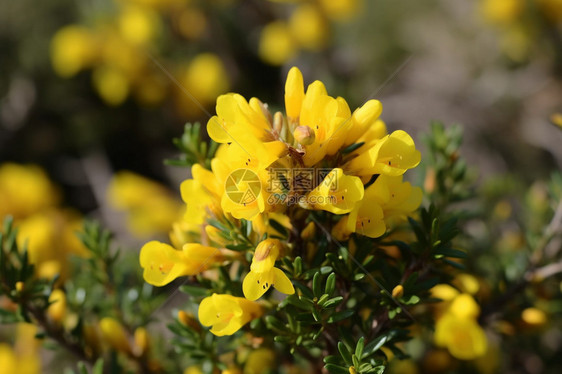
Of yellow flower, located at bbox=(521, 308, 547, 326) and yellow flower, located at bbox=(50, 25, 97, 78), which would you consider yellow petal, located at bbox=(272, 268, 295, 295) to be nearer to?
yellow flower, located at bbox=(521, 308, 547, 326)

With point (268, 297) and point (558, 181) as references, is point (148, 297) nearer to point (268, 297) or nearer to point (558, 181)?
point (268, 297)

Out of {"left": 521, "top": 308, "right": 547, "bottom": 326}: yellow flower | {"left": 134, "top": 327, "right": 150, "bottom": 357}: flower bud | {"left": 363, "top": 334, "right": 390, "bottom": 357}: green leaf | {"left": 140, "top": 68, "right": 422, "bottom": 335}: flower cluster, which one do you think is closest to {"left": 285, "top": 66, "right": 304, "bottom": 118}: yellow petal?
{"left": 140, "top": 68, "right": 422, "bottom": 335}: flower cluster

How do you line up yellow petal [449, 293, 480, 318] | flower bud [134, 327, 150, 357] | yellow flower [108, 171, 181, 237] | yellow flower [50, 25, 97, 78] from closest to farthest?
yellow petal [449, 293, 480, 318]
flower bud [134, 327, 150, 357]
yellow flower [108, 171, 181, 237]
yellow flower [50, 25, 97, 78]

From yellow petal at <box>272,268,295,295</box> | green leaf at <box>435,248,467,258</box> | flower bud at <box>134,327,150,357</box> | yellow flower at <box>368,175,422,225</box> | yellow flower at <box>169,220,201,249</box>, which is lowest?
flower bud at <box>134,327,150,357</box>

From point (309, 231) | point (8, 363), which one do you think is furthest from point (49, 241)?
point (309, 231)

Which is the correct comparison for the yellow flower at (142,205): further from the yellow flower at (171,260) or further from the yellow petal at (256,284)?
the yellow petal at (256,284)

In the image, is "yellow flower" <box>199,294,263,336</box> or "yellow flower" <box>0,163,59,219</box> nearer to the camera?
"yellow flower" <box>199,294,263,336</box>

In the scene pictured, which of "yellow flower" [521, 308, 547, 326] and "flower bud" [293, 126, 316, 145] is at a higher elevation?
"flower bud" [293, 126, 316, 145]

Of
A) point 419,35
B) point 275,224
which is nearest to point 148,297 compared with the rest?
point 275,224
